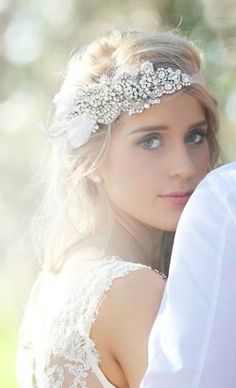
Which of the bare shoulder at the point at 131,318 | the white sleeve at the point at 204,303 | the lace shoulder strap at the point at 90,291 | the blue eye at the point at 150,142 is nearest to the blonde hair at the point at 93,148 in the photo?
the blue eye at the point at 150,142

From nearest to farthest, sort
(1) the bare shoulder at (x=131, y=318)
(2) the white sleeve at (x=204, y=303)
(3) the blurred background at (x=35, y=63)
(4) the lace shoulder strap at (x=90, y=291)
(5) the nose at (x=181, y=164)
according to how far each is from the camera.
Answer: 1. (2) the white sleeve at (x=204, y=303)
2. (1) the bare shoulder at (x=131, y=318)
3. (4) the lace shoulder strap at (x=90, y=291)
4. (5) the nose at (x=181, y=164)
5. (3) the blurred background at (x=35, y=63)

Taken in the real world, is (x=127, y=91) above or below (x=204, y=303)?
above

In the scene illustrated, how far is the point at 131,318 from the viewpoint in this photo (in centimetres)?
171

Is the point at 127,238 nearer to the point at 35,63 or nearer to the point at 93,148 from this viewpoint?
the point at 93,148

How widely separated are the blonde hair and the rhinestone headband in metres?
0.02

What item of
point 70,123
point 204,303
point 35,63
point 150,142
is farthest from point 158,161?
point 35,63

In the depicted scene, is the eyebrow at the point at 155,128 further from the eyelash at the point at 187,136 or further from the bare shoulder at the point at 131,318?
the bare shoulder at the point at 131,318

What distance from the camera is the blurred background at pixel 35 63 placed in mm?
4938

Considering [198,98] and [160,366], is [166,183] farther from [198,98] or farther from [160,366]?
[160,366]

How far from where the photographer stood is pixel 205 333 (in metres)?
1.36

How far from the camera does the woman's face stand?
2035 millimetres

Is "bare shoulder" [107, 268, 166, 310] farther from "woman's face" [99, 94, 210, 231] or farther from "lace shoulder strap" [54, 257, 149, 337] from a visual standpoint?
"woman's face" [99, 94, 210, 231]

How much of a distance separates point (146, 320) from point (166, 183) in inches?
17.5

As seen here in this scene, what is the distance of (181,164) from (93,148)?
25 centimetres
